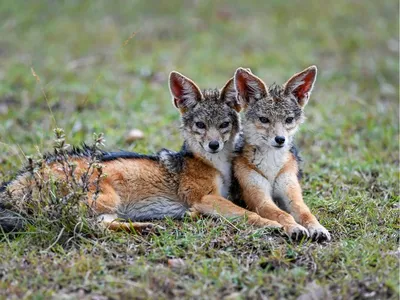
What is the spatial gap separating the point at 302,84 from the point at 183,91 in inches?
50.1

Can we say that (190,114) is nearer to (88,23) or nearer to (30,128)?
(30,128)

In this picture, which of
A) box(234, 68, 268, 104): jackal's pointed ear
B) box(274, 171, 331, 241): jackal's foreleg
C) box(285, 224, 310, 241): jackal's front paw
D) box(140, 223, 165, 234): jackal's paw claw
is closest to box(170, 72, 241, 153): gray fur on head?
box(234, 68, 268, 104): jackal's pointed ear

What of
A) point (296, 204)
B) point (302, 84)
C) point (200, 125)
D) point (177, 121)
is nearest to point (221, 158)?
point (200, 125)

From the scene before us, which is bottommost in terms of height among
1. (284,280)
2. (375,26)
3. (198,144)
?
(284,280)

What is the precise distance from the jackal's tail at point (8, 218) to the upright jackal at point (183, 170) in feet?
1.22

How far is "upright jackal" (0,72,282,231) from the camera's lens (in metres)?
6.18

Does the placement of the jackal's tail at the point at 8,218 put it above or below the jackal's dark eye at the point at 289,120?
below

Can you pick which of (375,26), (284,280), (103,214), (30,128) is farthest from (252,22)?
A: (284,280)

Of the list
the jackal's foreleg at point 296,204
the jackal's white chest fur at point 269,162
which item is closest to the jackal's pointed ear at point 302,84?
the jackal's white chest fur at point 269,162

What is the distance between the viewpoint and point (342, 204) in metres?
6.57

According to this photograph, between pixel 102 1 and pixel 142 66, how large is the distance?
405 cm

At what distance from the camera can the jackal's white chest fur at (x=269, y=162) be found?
6434 mm

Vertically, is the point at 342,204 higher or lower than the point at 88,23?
lower

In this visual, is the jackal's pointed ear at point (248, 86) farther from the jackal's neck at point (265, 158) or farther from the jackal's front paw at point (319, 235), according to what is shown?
the jackal's front paw at point (319, 235)
